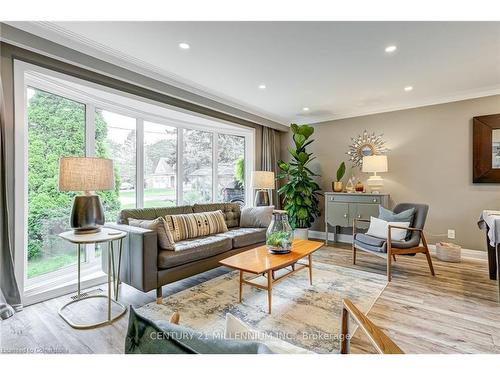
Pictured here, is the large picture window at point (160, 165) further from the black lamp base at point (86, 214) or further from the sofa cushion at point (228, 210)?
the black lamp base at point (86, 214)

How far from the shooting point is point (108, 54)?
2.53 m

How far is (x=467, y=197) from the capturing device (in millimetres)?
3797

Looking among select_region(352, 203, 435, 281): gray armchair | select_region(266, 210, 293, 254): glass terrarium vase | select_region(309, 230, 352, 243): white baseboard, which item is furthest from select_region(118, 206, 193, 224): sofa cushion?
select_region(309, 230, 352, 243): white baseboard

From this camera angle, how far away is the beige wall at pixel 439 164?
375 centimetres

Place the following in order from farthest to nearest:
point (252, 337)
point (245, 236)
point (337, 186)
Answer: point (337, 186)
point (245, 236)
point (252, 337)

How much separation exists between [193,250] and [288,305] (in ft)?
3.52

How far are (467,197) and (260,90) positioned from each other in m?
3.39

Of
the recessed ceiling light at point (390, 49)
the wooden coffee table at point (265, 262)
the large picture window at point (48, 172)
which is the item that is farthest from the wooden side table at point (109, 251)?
the recessed ceiling light at point (390, 49)

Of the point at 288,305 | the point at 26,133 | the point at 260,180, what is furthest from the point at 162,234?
the point at 260,180

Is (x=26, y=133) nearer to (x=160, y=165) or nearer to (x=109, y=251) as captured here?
(x=109, y=251)
